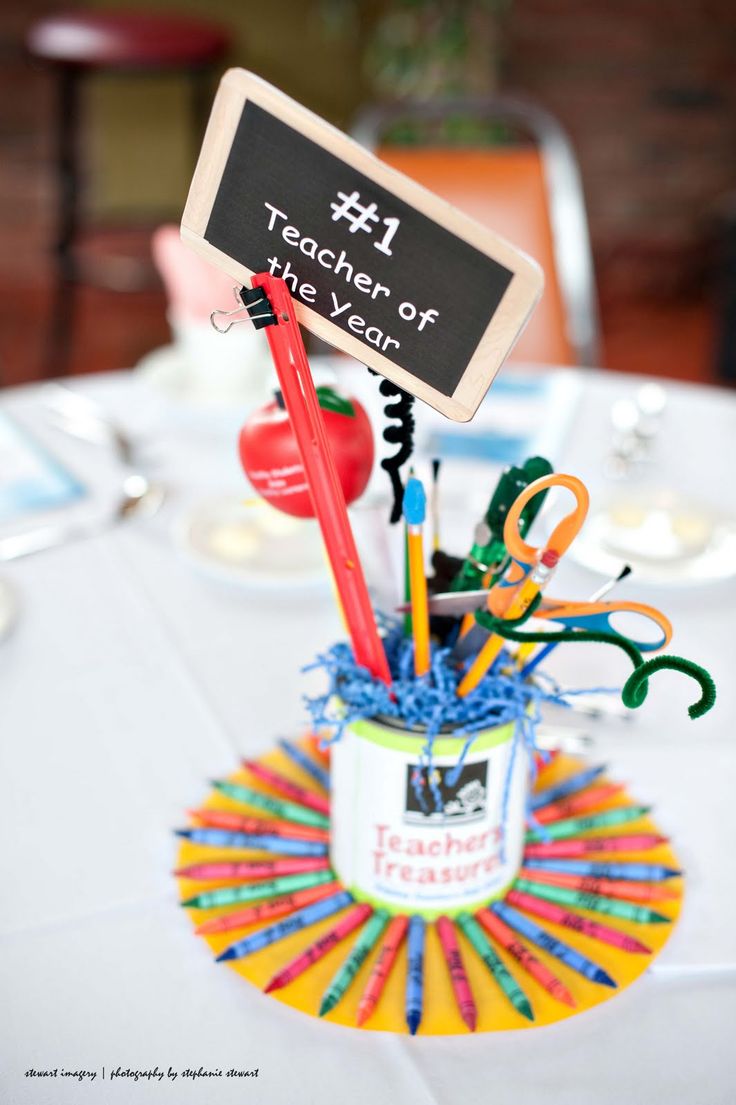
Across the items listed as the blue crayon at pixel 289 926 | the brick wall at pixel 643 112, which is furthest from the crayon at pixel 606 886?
the brick wall at pixel 643 112

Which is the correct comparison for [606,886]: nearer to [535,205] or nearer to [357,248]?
[357,248]

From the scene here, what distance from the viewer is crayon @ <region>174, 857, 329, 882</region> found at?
604 millimetres

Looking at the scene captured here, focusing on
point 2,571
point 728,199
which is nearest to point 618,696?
point 2,571

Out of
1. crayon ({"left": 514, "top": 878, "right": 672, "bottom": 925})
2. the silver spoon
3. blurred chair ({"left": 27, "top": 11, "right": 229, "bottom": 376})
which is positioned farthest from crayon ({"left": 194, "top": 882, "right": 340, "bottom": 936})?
blurred chair ({"left": 27, "top": 11, "right": 229, "bottom": 376})

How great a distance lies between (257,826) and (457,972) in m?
0.15

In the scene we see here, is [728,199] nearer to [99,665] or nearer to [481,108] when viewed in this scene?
[481,108]

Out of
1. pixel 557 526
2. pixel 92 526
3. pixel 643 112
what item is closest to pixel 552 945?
pixel 557 526

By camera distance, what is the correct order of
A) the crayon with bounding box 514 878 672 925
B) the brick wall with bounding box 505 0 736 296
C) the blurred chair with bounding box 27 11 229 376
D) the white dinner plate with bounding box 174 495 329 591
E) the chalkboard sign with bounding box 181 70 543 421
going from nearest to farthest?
the chalkboard sign with bounding box 181 70 543 421 < the crayon with bounding box 514 878 672 925 < the white dinner plate with bounding box 174 495 329 591 < the blurred chair with bounding box 27 11 229 376 < the brick wall with bounding box 505 0 736 296

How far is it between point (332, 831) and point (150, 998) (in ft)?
0.41

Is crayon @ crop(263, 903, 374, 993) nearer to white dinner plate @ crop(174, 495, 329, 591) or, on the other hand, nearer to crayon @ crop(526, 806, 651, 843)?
crayon @ crop(526, 806, 651, 843)

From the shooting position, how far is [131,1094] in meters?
0.50

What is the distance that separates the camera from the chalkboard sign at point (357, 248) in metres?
0.48

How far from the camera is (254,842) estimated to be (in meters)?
0.63

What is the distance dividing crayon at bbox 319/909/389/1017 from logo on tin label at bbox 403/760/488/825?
6 cm
